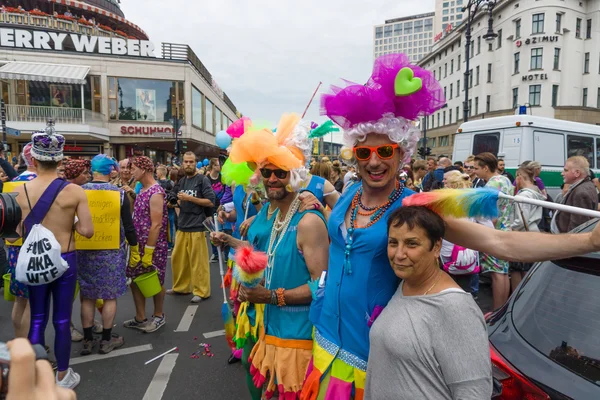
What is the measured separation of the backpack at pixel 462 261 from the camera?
3.77m

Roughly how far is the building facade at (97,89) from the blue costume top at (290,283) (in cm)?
1981

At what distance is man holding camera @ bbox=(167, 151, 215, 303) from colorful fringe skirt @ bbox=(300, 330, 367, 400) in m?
3.69

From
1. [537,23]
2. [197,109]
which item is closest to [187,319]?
[197,109]

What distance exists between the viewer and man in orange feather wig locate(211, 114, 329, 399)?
6.96 ft

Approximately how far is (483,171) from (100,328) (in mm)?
5270

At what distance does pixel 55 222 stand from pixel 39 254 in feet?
1.07

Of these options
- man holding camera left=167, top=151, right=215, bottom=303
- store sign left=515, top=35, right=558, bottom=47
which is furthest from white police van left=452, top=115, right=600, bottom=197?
store sign left=515, top=35, right=558, bottom=47

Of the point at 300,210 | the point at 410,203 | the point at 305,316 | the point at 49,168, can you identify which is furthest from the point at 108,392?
the point at 410,203

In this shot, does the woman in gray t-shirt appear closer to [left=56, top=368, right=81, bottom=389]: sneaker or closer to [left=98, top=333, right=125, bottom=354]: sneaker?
[left=56, top=368, right=81, bottom=389]: sneaker

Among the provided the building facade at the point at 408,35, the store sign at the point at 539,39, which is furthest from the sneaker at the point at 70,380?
the building facade at the point at 408,35

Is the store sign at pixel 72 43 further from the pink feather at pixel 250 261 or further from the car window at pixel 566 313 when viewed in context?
the car window at pixel 566 313

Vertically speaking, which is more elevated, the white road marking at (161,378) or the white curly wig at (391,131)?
the white curly wig at (391,131)

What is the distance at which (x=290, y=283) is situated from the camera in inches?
87.0

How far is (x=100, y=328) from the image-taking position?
4371 mm
